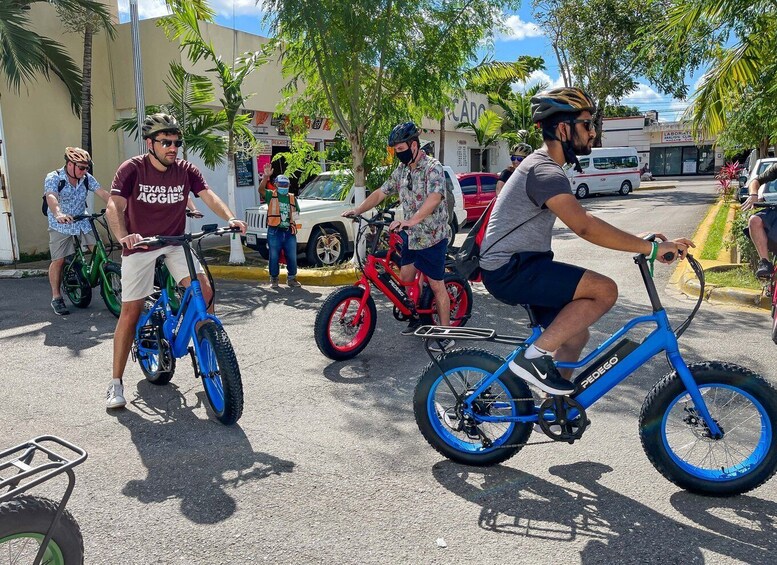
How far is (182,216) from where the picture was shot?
5.25 meters

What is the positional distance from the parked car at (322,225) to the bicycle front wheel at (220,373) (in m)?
7.27

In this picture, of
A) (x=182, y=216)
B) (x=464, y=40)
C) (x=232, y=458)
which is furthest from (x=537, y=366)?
(x=464, y=40)

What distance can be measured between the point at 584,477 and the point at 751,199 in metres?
4.33

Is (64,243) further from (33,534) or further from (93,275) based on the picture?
(33,534)

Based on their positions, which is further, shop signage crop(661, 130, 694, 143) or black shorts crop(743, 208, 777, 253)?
shop signage crop(661, 130, 694, 143)

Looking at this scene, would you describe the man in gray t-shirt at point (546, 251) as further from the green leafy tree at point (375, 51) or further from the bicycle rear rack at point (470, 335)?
the green leafy tree at point (375, 51)

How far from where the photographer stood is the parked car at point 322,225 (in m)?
12.0

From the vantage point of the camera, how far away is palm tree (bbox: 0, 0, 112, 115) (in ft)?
38.1

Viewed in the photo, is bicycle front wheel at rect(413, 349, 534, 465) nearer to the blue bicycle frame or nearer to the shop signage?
the blue bicycle frame

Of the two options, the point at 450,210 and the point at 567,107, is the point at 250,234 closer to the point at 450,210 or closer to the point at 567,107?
the point at 450,210

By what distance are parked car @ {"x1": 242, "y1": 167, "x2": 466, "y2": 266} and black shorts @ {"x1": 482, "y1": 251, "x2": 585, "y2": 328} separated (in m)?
8.36

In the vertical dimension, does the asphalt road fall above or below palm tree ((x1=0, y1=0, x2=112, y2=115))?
below

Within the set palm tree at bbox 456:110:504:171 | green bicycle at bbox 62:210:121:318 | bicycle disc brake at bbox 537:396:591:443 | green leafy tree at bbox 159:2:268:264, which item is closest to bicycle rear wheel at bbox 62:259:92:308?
green bicycle at bbox 62:210:121:318

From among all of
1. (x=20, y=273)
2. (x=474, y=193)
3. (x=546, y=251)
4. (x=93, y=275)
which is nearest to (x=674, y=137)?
(x=474, y=193)
